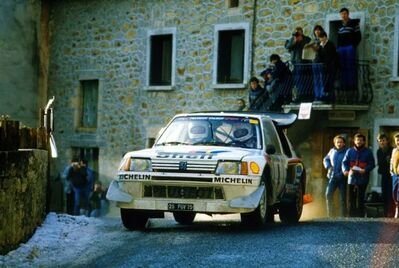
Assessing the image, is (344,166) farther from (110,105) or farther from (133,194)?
(110,105)

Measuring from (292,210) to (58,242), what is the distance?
14.9ft

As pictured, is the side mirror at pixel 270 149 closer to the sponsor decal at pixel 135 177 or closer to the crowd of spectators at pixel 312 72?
the sponsor decal at pixel 135 177

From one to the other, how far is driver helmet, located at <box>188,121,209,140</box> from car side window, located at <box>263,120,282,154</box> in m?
0.88

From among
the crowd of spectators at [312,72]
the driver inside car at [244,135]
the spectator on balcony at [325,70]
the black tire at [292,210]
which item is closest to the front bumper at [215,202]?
the driver inside car at [244,135]

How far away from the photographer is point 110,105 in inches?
1230

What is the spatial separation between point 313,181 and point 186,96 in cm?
506

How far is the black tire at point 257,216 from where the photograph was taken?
13859mm

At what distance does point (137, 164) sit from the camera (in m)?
14.0

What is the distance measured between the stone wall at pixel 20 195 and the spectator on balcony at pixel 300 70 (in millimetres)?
11566

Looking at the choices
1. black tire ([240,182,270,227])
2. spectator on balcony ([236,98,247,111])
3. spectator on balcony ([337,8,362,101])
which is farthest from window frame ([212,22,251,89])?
black tire ([240,182,270,227])

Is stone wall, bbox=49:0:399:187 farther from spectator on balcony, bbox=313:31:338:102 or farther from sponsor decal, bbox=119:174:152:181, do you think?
sponsor decal, bbox=119:174:152:181

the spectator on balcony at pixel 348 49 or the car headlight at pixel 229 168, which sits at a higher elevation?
the spectator on balcony at pixel 348 49

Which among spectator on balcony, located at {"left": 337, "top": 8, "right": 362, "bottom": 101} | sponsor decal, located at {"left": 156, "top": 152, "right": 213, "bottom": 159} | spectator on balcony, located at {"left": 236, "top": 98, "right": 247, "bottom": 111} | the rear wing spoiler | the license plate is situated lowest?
the license plate

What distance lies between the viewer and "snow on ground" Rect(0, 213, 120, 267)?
11539 millimetres
